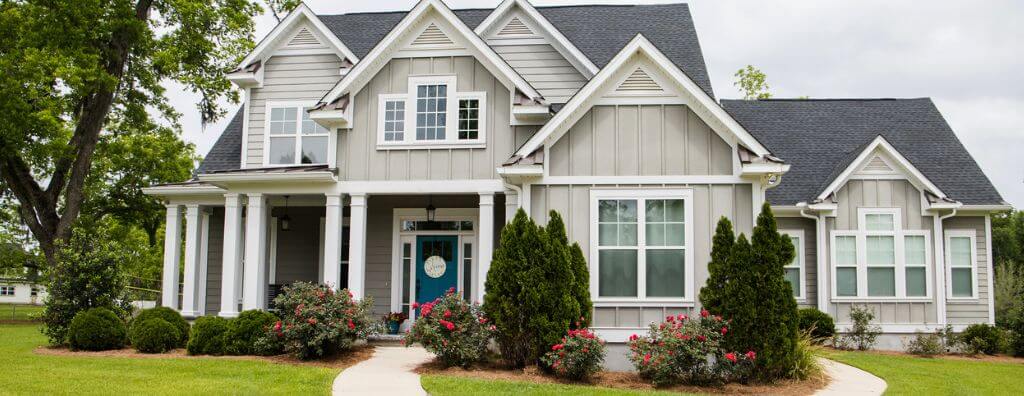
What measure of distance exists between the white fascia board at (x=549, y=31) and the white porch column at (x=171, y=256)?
8.15m

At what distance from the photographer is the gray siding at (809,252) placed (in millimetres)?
17609

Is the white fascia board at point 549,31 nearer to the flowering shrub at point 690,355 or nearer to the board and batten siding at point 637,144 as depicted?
the board and batten siding at point 637,144

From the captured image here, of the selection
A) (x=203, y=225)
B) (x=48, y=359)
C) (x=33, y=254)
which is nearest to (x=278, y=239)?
(x=203, y=225)

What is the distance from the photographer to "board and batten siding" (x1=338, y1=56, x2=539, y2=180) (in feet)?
48.5

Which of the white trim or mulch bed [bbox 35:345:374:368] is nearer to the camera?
mulch bed [bbox 35:345:374:368]

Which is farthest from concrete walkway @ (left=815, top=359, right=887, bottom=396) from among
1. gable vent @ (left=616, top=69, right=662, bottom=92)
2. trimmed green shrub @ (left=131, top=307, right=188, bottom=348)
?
trimmed green shrub @ (left=131, top=307, right=188, bottom=348)

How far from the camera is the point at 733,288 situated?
11227 mm

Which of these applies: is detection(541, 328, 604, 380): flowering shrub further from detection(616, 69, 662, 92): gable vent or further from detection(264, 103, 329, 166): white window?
detection(264, 103, 329, 166): white window

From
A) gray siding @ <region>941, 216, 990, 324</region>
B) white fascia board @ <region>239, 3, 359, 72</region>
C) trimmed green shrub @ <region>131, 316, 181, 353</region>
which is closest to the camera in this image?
trimmed green shrub @ <region>131, 316, 181, 353</region>

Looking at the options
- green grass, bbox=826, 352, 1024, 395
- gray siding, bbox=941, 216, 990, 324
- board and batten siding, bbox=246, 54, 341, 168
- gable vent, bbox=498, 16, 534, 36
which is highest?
gable vent, bbox=498, 16, 534, 36

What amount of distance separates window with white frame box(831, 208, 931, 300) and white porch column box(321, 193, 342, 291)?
10915 millimetres

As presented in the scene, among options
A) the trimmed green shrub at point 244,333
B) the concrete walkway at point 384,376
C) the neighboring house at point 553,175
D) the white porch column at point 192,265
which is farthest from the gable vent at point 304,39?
the concrete walkway at point 384,376

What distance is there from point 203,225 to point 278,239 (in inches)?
66.8

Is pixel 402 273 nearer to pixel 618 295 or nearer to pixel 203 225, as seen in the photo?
pixel 203 225
